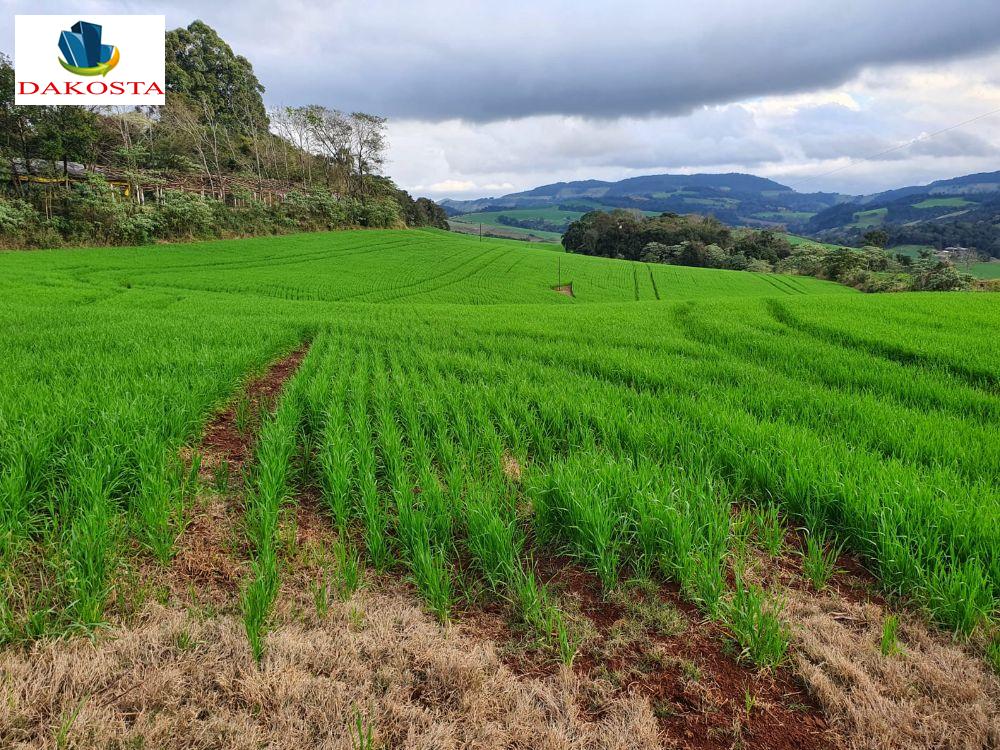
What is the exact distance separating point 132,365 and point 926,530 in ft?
29.2

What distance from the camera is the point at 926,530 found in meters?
2.80

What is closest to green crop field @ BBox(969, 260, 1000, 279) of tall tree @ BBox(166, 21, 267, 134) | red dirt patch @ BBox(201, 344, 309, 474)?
red dirt patch @ BBox(201, 344, 309, 474)

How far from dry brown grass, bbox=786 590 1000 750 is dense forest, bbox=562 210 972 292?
6166 centimetres

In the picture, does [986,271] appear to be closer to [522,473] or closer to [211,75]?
[522,473]

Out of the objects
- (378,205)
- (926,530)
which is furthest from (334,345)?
(378,205)

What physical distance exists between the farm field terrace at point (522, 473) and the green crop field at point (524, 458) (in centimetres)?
3

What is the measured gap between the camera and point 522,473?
398 centimetres

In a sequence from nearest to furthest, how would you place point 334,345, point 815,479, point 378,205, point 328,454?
point 815,479 < point 328,454 < point 334,345 < point 378,205

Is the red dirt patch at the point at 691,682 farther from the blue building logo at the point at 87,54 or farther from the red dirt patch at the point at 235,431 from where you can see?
the blue building logo at the point at 87,54

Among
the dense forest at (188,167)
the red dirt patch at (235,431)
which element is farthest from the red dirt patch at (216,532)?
the dense forest at (188,167)

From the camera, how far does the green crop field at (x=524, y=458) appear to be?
2.60 meters

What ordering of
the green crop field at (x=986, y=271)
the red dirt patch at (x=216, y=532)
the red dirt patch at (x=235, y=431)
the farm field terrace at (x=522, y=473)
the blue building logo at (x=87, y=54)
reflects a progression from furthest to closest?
the green crop field at (x=986, y=271) → the blue building logo at (x=87, y=54) → the red dirt patch at (x=235, y=431) → the red dirt patch at (x=216, y=532) → the farm field terrace at (x=522, y=473)

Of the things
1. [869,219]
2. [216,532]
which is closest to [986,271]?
[216,532]

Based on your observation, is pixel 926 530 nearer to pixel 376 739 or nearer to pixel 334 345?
pixel 376 739
